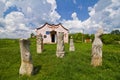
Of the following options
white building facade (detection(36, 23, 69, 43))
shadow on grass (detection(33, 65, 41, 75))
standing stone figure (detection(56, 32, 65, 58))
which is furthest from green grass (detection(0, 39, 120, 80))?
white building facade (detection(36, 23, 69, 43))

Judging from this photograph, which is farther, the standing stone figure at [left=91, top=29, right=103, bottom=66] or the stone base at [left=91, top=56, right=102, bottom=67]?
the standing stone figure at [left=91, top=29, right=103, bottom=66]

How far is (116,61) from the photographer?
2473 cm

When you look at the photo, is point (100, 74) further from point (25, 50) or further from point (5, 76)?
point (5, 76)

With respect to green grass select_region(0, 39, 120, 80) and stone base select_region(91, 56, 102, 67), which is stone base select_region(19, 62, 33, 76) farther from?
stone base select_region(91, 56, 102, 67)

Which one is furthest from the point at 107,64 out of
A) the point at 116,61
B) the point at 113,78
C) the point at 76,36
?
the point at 76,36

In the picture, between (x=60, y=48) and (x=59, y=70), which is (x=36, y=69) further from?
(x=60, y=48)

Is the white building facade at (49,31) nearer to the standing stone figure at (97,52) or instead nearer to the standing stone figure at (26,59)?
the standing stone figure at (97,52)

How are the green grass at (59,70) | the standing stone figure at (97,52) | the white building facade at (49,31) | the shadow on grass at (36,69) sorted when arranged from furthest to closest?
the white building facade at (49,31) → the standing stone figure at (97,52) → the shadow on grass at (36,69) → the green grass at (59,70)

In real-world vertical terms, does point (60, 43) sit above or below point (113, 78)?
above

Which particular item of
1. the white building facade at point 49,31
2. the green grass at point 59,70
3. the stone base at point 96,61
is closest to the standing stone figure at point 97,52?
the stone base at point 96,61

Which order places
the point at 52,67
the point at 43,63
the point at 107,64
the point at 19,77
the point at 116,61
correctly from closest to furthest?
the point at 19,77
the point at 52,67
the point at 43,63
the point at 107,64
the point at 116,61

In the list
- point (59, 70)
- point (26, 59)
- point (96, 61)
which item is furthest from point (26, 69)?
point (96, 61)

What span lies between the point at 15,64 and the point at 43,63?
105 inches

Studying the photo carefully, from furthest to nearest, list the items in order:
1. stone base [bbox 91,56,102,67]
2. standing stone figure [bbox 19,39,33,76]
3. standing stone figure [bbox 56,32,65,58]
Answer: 1. standing stone figure [bbox 56,32,65,58]
2. stone base [bbox 91,56,102,67]
3. standing stone figure [bbox 19,39,33,76]
